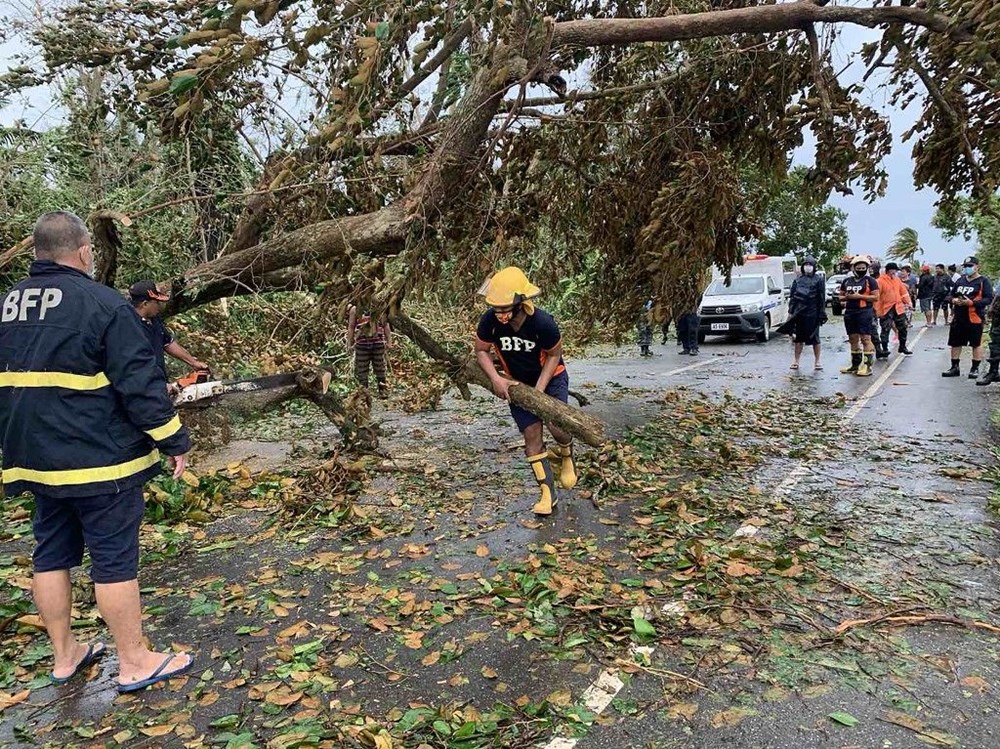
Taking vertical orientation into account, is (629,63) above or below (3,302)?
above

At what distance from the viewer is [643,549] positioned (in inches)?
166

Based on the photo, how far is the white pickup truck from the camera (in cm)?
1817

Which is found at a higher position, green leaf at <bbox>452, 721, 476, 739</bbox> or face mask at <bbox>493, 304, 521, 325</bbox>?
face mask at <bbox>493, 304, 521, 325</bbox>

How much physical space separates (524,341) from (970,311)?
9.22 m

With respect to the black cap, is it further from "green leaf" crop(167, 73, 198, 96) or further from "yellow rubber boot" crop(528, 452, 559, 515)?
"yellow rubber boot" crop(528, 452, 559, 515)

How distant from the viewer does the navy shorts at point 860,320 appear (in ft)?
36.6

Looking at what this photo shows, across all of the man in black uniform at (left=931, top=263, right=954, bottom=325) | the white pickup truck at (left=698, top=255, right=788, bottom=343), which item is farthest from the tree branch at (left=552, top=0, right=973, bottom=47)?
the man in black uniform at (left=931, top=263, right=954, bottom=325)

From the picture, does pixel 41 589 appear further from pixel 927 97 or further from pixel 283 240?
pixel 927 97

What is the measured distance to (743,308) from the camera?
1820 cm

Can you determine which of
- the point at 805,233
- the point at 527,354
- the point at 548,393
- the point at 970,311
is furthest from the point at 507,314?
the point at 805,233

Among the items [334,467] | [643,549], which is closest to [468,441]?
[334,467]

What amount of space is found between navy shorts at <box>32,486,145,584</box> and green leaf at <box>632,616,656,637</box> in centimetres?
231

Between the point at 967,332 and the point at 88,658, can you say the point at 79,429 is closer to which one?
the point at 88,658

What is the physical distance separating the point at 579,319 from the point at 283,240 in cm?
438
